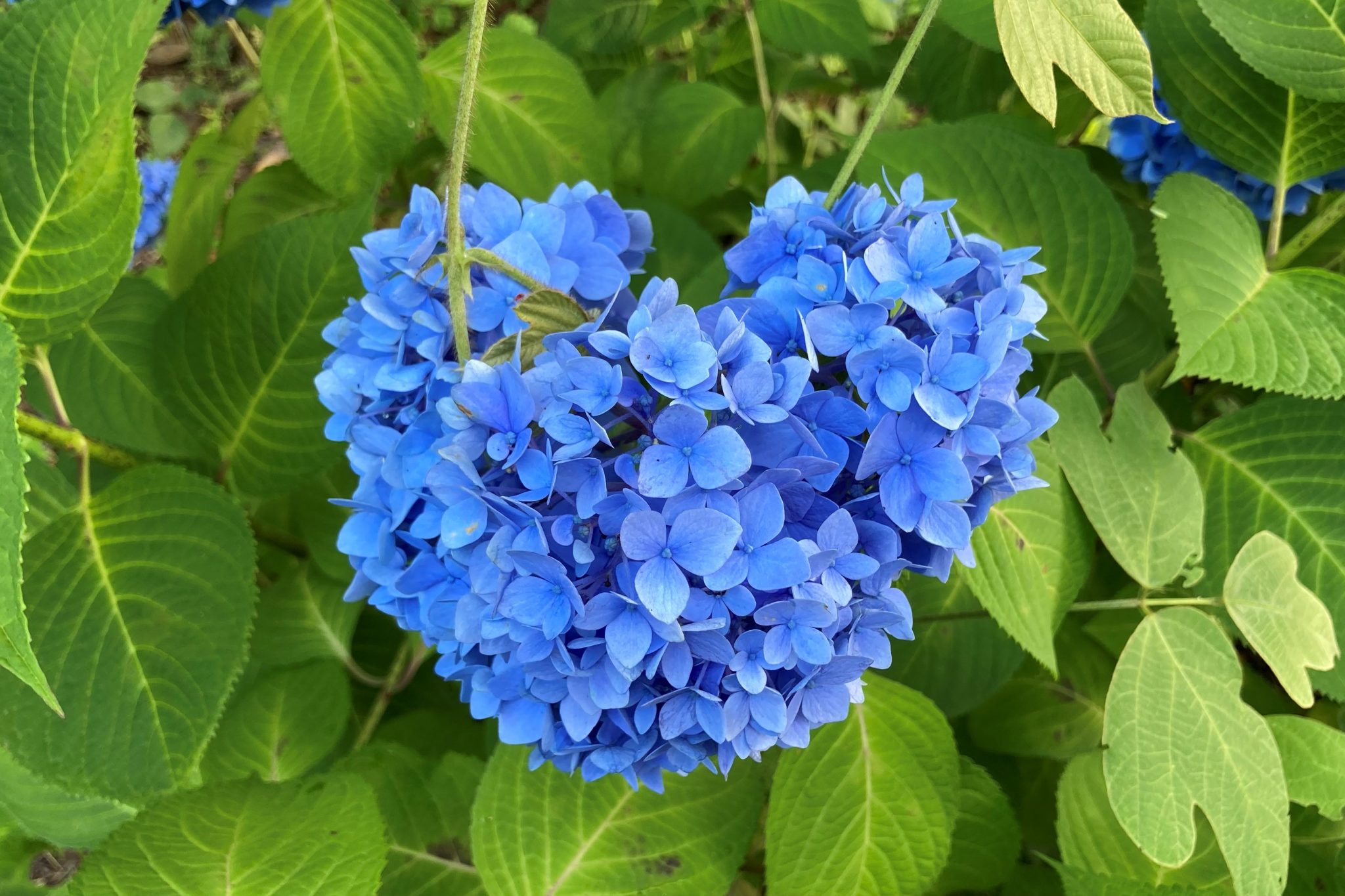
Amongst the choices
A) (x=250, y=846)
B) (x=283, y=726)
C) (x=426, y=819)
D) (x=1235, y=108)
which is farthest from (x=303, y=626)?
(x=1235, y=108)

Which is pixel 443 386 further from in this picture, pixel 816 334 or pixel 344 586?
pixel 344 586

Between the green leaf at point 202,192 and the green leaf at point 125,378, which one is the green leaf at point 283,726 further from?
the green leaf at point 202,192

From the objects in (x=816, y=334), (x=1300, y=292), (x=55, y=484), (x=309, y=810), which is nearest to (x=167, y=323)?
(x=55, y=484)

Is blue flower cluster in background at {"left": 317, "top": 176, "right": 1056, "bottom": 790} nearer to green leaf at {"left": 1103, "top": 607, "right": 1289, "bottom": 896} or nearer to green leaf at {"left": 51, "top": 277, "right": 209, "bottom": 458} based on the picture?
green leaf at {"left": 1103, "top": 607, "right": 1289, "bottom": 896}

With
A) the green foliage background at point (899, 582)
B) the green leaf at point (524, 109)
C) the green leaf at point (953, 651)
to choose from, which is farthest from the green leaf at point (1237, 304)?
the green leaf at point (524, 109)

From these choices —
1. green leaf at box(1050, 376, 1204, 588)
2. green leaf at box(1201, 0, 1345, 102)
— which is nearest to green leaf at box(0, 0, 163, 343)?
green leaf at box(1050, 376, 1204, 588)

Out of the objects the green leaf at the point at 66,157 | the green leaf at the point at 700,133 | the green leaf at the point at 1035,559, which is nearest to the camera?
the green leaf at the point at 66,157
